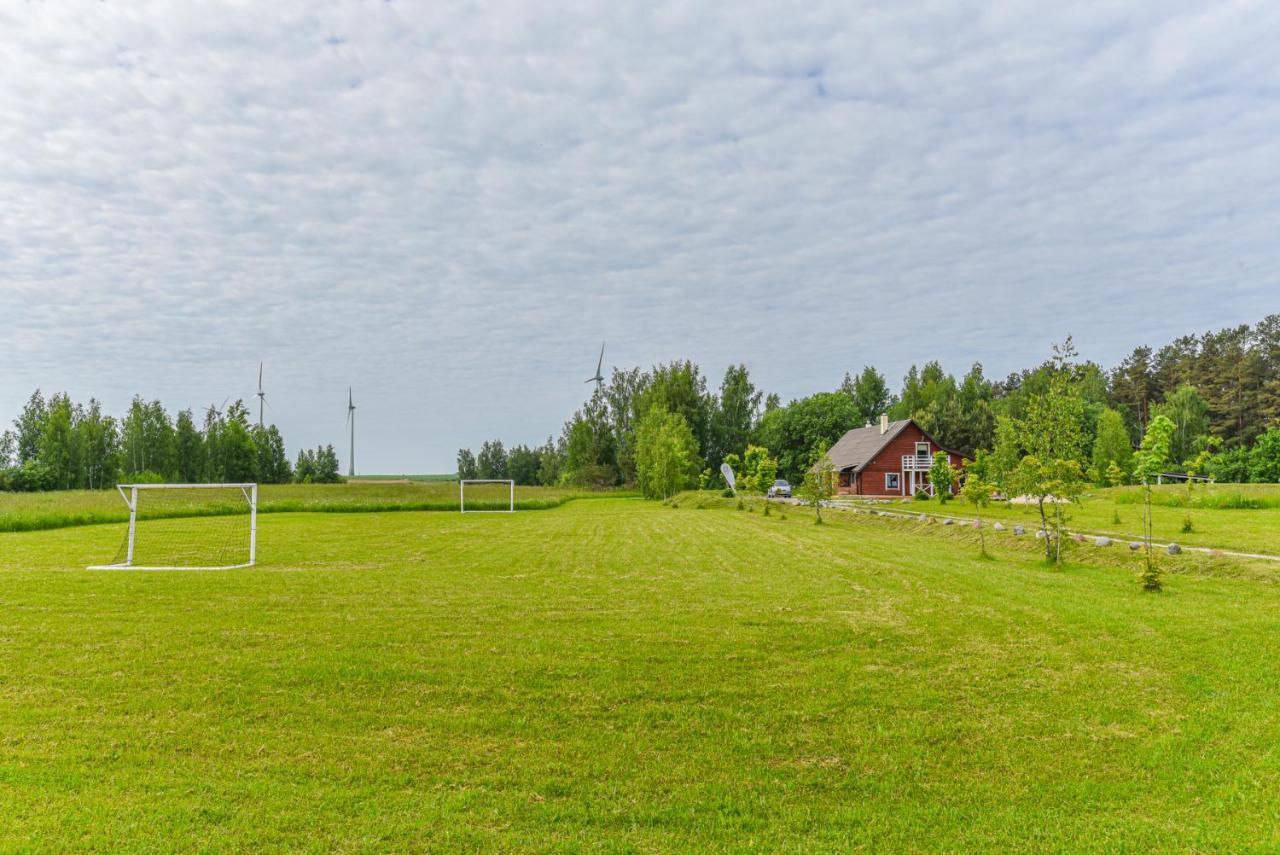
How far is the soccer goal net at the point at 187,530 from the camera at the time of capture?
18.2 meters

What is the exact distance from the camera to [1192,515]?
27.6 meters

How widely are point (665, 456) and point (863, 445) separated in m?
16.7

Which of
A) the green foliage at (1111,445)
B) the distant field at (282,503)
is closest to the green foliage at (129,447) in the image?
the distant field at (282,503)

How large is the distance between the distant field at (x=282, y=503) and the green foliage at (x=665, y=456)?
7.90 m

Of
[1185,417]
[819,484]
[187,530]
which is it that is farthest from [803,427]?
[187,530]

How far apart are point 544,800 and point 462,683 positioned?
2.63 m

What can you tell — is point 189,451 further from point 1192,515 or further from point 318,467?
point 1192,515

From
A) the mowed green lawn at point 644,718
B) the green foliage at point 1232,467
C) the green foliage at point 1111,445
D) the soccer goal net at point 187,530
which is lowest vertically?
the mowed green lawn at point 644,718

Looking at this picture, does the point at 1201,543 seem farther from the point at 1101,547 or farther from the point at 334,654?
the point at 334,654

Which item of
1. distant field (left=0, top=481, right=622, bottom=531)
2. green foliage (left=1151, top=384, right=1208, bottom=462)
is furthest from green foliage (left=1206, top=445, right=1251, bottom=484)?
distant field (left=0, top=481, right=622, bottom=531)

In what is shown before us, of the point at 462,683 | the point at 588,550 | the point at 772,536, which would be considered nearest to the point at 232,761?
the point at 462,683

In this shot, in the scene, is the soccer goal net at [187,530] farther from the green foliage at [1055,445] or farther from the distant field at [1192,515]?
the distant field at [1192,515]

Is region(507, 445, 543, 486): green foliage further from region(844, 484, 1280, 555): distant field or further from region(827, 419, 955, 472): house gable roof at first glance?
region(844, 484, 1280, 555): distant field

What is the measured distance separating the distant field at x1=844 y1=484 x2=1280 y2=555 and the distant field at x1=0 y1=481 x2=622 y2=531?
30.9 metres
